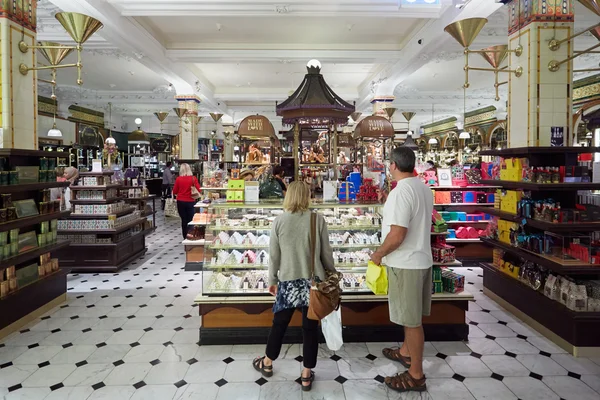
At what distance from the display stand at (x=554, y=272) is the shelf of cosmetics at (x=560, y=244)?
61mm

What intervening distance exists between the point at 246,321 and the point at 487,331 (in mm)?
2600

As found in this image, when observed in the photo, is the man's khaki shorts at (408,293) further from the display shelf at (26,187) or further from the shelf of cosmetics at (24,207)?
the shelf of cosmetics at (24,207)

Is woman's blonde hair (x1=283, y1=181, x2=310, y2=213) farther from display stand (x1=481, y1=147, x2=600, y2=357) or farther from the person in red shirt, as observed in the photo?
the person in red shirt

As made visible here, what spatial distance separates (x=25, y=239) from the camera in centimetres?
451

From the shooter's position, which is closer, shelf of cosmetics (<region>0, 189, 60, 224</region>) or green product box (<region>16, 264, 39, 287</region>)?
shelf of cosmetics (<region>0, 189, 60, 224</region>)

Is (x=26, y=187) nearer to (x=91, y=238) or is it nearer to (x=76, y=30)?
(x=76, y=30)

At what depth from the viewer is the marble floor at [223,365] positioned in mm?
3039

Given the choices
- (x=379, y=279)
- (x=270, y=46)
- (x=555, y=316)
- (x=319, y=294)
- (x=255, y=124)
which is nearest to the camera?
(x=319, y=294)

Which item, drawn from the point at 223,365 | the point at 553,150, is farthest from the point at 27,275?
the point at 553,150

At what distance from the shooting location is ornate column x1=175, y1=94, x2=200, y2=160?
10805 millimetres

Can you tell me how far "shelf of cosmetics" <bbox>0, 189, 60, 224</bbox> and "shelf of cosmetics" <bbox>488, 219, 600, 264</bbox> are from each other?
18.8 feet

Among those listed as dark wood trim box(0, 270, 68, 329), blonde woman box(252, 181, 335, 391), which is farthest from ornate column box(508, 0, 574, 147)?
dark wood trim box(0, 270, 68, 329)

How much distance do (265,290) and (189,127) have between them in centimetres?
838

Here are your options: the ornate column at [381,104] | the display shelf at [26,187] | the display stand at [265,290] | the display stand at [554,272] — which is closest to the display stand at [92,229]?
the display shelf at [26,187]
